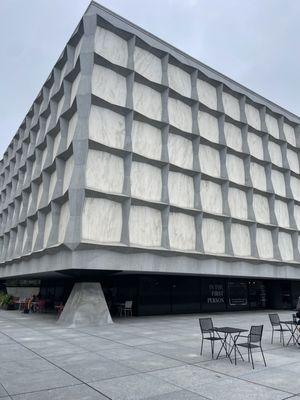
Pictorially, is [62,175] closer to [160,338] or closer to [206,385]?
[160,338]

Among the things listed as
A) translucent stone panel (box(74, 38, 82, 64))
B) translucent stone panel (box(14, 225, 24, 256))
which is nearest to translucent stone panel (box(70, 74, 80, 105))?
translucent stone panel (box(74, 38, 82, 64))

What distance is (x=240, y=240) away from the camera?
3125 centimetres

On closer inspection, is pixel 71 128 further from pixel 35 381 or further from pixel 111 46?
pixel 35 381

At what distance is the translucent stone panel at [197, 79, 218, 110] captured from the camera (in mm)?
31641

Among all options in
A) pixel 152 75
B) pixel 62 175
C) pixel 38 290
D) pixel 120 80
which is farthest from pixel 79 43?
pixel 38 290

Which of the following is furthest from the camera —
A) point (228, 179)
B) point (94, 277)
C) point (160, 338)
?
point (228, 179)

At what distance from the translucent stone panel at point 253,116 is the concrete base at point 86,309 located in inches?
892

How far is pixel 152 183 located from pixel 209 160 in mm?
7188

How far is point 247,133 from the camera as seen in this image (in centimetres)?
3481

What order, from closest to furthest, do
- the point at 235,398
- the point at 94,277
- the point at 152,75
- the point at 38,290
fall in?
1. the point at 235,398
2. the point at 94,277
3. the point at 152,75
4. the point at 38,290

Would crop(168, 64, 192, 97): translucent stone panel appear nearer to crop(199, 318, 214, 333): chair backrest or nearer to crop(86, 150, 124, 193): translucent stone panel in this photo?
crop(86, 150, 124, 193): translucent stone panel

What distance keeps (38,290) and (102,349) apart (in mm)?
30456

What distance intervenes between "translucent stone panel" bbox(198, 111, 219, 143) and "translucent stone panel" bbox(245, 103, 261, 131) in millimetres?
5115

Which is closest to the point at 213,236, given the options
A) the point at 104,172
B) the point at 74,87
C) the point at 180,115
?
the point at 180,115
